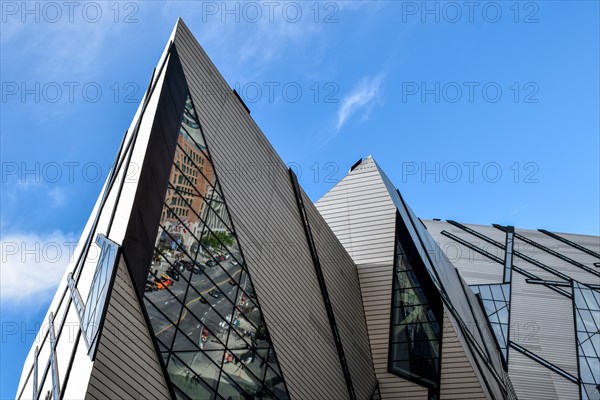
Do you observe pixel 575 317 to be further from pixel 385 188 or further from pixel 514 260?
pixel 385 188

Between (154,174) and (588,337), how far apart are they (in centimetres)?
3584

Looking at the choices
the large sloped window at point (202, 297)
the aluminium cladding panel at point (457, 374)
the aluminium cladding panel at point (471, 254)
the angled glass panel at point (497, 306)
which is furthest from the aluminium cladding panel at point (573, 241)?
the large sloped window at point (202, 297)

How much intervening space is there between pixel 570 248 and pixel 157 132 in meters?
49.8

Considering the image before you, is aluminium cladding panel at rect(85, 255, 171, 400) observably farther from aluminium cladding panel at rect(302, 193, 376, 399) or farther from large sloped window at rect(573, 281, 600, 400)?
large sloped window at rect(573, 281, 600, 400)

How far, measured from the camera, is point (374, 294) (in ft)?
105

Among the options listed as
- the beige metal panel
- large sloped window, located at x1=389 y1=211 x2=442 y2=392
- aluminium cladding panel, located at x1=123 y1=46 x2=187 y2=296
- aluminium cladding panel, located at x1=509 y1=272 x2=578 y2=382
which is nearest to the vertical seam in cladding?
large sloped window, located at x1=389 y1=211 x2=442 y2=392

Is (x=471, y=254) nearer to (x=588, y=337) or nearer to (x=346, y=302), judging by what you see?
(x=588, y=337)

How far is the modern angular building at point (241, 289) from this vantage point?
17.0 m

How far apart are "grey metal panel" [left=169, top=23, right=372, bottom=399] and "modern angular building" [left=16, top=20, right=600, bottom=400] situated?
81 mm

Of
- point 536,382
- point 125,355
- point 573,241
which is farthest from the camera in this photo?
point 573,241

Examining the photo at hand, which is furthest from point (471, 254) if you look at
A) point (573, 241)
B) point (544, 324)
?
point (573, 241)

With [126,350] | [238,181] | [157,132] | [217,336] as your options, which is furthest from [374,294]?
[126,350]

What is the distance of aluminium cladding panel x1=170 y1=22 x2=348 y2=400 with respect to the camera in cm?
2350

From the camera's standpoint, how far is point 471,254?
55656 millimetres
